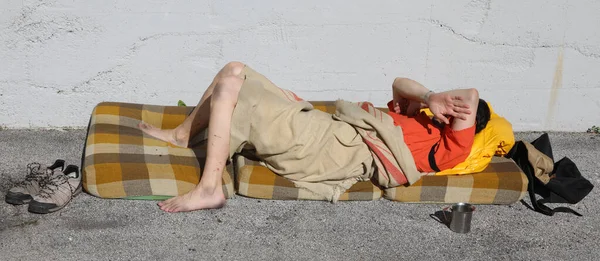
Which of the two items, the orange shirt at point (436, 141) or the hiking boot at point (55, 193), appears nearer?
the hiking boot at point (55, 193)

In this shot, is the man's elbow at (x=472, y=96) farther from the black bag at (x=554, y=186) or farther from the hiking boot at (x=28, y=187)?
the hiking boot at (x=28, y=187)

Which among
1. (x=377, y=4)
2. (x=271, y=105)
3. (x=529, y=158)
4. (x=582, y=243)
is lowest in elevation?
(x=582, y=243)

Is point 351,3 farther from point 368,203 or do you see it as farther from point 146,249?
point 146,249

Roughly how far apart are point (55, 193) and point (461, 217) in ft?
7.39

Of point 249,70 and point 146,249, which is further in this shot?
point 249,70

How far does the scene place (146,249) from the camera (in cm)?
372

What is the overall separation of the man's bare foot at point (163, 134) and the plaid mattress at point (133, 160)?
45mm

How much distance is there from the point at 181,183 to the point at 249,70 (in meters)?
0.83

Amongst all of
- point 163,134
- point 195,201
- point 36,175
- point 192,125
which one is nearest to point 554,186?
point 195,201

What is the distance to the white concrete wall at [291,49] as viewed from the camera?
5113 millimetres

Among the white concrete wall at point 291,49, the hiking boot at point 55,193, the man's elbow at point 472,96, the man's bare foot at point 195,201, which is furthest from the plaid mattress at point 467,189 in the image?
the hiking boot at point 55,193

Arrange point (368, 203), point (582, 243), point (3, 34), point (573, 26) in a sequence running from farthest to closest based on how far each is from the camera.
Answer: point (573, 26) < point (3, 34) < point (368, 203) < point (582, 243)

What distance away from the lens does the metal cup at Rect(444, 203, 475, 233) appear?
161 inches

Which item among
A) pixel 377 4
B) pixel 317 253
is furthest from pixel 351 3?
pixel 317 253
